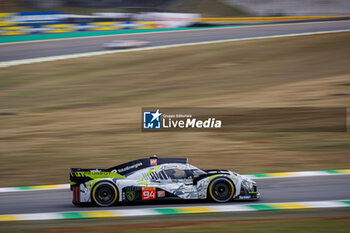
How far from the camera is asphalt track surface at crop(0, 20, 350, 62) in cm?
3027

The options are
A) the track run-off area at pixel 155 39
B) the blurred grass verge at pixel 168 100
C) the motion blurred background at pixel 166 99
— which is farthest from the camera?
the track run-off area at pixel 155 39

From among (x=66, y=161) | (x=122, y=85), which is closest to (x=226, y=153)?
(x=66, y=161)

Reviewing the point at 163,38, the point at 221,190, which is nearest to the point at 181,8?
the point at 163,38

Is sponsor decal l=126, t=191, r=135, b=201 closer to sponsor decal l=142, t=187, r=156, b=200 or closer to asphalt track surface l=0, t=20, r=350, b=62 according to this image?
sponsor decal l=142, t=187, r=156, b=200

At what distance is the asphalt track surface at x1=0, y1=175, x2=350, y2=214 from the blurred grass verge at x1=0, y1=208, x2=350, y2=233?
0.81 meters

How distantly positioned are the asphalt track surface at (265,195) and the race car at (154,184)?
0.23 meters

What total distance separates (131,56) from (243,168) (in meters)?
17.0

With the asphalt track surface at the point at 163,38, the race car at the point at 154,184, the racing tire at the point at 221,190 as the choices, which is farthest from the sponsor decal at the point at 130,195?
the asphalt track surface at the point at 163,38

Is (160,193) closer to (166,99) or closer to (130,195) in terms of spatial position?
(130,195)
